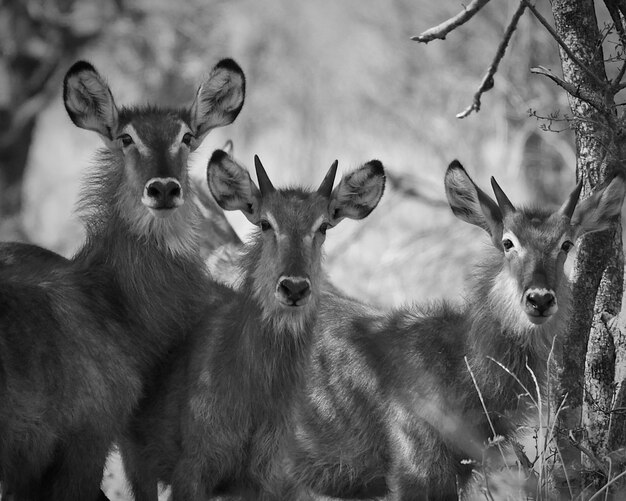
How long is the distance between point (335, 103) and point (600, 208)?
1487 cm

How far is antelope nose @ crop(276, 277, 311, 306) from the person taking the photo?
26.7ft

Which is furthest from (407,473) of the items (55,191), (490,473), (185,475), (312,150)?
→ (55,191)

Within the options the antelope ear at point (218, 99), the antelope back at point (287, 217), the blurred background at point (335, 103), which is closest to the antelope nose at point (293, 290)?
the antelope back at point (287, 217)

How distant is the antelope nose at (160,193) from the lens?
333 inches

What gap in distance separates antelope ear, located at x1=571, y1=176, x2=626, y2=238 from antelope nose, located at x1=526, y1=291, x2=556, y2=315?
721 mm

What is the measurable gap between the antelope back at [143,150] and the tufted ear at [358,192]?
1.16m

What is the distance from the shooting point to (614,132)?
826cm

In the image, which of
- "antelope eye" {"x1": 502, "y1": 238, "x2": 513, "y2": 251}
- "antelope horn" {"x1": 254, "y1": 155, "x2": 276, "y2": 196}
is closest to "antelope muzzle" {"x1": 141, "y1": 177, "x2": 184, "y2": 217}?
"antelope horn" {"x1": 254, "y1": 155, "x2": 276, "y2": 196}

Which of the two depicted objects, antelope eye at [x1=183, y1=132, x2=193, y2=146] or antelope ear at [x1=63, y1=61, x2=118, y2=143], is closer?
antelope ear at [x1=63, y1=61, x2=118, y2=143]

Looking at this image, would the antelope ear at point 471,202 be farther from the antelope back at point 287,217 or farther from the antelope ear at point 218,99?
the antelope ear at point 218,99

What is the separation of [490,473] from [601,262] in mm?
1970

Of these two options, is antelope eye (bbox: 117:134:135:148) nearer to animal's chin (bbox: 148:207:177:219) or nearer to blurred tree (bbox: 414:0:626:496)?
A: animal's chin (bbox: 148:207:177:219)

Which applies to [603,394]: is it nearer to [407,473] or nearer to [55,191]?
[407,473]

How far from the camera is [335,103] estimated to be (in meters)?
23.1
